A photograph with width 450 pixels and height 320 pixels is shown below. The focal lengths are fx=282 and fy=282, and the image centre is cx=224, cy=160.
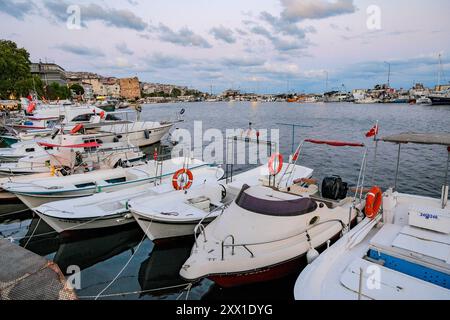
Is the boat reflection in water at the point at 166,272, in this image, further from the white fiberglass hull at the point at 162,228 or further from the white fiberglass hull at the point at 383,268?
the white fiberglass hull at the point at 383,268

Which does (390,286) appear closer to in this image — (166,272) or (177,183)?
(166,272)

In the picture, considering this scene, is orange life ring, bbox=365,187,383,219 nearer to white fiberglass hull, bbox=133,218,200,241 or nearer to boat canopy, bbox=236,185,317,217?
boat canopy, bbox=236,185,317,217

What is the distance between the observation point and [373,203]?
848 cm

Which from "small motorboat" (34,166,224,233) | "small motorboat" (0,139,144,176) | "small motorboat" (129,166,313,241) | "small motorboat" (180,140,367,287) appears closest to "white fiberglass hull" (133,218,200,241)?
"small motorboat" (129,166,313,241)

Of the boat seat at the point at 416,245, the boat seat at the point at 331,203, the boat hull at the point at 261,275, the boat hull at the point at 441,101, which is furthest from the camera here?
the boat hull at the point at 441,101

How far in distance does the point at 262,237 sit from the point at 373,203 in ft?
12.1

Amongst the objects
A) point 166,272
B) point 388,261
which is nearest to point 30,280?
point 166,272

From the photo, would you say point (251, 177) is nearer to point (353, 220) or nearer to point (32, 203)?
point (353, 220)

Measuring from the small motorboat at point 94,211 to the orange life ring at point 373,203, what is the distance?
7169 mm

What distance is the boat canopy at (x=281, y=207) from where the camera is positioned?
25.2ft

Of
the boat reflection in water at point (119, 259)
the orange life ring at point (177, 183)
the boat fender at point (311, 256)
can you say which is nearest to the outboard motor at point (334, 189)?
the boat fender at point (311, 256)

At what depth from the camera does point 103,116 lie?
28.0 metres
